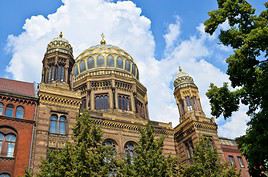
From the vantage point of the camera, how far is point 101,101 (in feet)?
112

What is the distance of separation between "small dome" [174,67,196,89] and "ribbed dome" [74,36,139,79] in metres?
5.89

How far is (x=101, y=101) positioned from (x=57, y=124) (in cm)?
1122

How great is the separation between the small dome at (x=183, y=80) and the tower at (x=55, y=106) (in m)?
13.3

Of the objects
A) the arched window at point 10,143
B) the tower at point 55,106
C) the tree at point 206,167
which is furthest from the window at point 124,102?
the tree at point 206,167

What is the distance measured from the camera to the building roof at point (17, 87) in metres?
23.9

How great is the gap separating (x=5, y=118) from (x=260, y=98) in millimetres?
17557

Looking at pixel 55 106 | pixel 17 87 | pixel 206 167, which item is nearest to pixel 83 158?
pixel 206 167

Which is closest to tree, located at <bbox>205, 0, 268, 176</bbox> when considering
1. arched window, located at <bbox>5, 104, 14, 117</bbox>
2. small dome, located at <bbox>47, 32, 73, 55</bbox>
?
arched window, located at <bbox>5, 104, 14, 117</bbox>

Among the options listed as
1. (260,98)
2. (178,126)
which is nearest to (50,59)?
(178,126)

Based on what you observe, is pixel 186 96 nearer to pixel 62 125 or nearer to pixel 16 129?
pixel 62 125

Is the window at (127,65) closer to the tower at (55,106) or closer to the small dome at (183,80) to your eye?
the small dome at (183,80)

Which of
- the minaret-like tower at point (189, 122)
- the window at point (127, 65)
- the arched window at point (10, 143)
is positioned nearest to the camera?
the arched window at point (10, 143)

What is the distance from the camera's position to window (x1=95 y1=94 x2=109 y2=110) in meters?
33.6

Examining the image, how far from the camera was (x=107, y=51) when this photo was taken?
3850 cm
